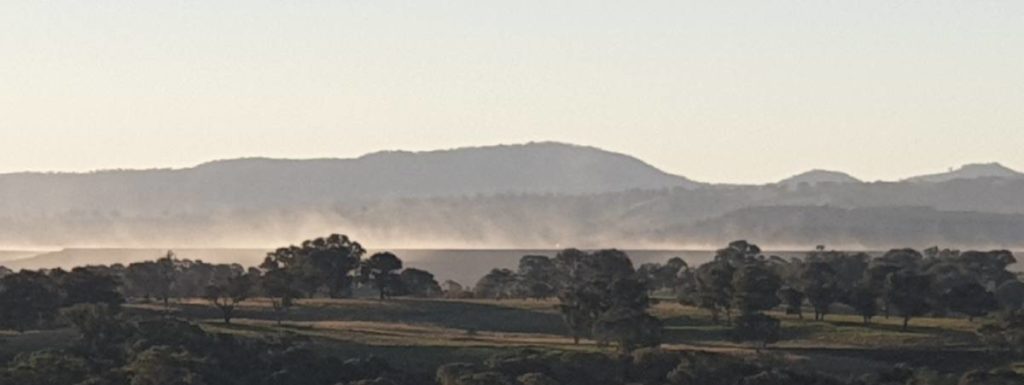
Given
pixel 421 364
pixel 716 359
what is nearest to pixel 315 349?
pixel 421 364

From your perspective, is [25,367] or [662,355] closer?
[25,367]

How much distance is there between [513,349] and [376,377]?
931 inches

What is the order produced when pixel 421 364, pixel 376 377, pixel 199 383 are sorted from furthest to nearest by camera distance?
1. pixel 421 364
2. pixel 376 377
3. pixel 199 383

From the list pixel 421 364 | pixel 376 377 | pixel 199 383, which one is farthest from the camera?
pixel 421 364

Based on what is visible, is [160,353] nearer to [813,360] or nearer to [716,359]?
[716,359]

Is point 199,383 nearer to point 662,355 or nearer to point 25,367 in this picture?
point 25,367

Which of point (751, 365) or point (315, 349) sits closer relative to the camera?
point (751, 365)

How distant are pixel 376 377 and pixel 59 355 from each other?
88.3 feet

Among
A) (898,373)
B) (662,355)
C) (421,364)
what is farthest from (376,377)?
(898,373)

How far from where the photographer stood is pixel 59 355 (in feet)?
581

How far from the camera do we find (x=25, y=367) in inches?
6526

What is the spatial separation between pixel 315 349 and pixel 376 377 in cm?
1927

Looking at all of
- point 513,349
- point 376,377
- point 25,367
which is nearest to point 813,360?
point 513,349

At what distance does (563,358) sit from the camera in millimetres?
184000
